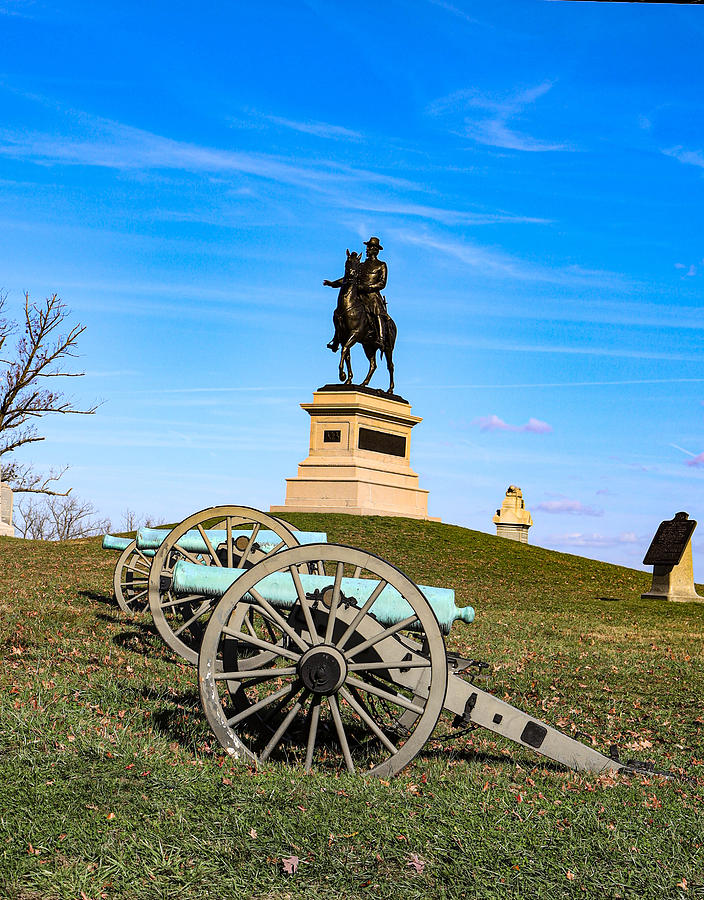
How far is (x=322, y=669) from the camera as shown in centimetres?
516

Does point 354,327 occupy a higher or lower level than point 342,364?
higher

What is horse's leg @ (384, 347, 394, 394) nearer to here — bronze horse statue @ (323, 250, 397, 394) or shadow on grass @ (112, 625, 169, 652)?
bronze horse statue @ (323, 250, 397, 394)

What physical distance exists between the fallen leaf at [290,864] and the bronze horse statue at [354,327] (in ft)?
82.9

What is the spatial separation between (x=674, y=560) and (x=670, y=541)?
18.8 inches

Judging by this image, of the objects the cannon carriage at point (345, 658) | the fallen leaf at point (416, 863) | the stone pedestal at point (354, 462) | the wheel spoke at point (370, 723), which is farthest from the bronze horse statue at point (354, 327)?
the fallen leaf at point (416, 863)

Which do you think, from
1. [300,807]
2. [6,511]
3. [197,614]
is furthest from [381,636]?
[6,511]

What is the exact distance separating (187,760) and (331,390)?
2309cm

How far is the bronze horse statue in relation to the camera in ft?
96.3

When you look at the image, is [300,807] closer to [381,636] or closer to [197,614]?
[381,636]

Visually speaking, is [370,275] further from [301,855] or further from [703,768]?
[301,855]

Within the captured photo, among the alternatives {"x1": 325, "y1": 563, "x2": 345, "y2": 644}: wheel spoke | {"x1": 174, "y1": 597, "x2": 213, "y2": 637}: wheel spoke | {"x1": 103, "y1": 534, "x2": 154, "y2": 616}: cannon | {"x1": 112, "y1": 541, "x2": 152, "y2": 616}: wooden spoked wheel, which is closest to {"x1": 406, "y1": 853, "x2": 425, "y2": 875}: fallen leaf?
{"x1": 325, "y1": 563, "x2": 345, "y2": 644}: wheel spoke

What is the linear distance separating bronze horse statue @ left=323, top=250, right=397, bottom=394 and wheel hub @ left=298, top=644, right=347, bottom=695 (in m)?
24.2

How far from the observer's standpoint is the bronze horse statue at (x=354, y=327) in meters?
29.4

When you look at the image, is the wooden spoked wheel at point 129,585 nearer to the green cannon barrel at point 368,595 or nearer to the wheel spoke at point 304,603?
the green cannon barrel at point 368,595
